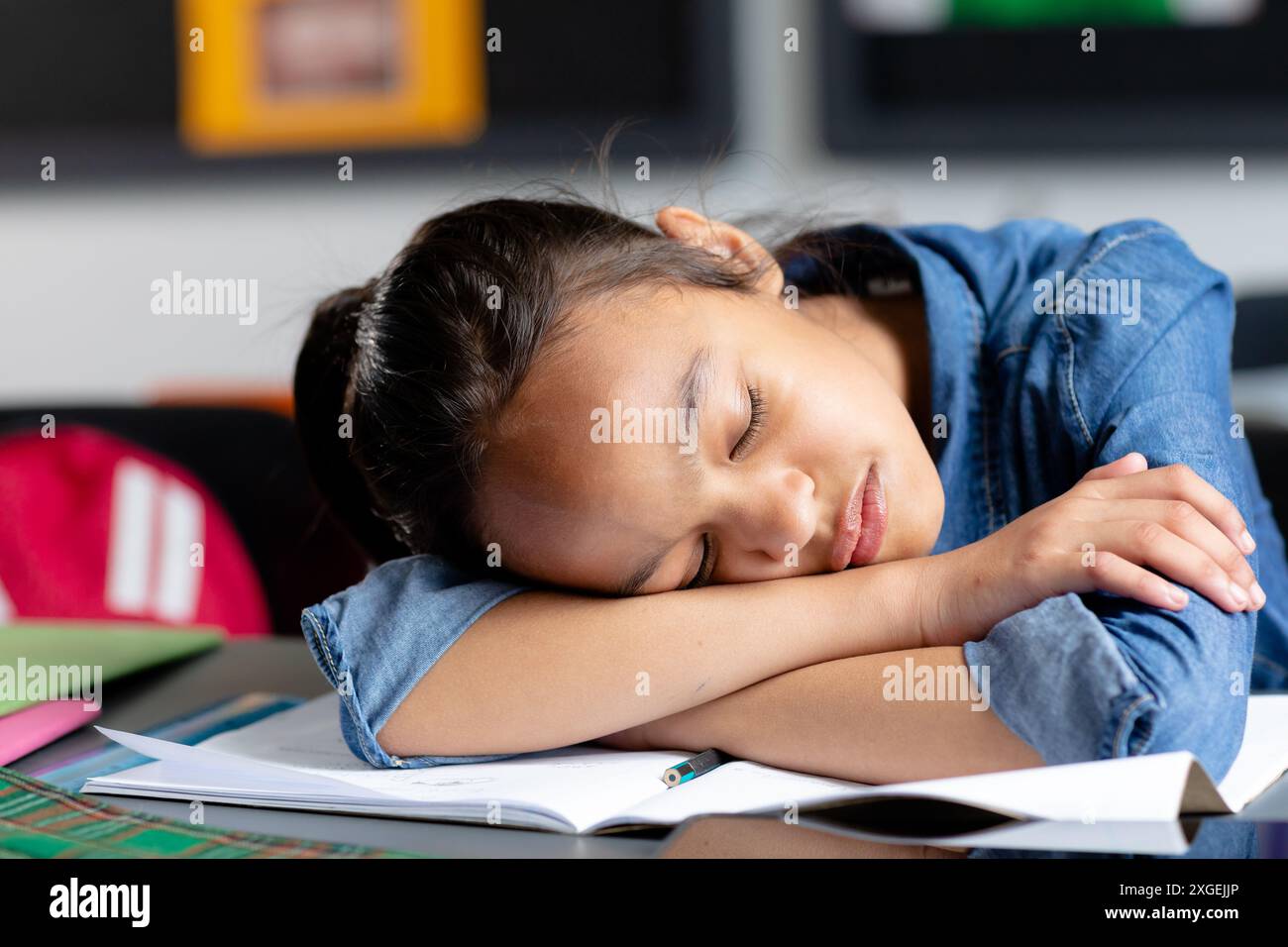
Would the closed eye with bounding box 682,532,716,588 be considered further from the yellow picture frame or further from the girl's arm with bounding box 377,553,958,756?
the yellow picture frame

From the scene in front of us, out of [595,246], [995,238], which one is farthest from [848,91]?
[595,246]

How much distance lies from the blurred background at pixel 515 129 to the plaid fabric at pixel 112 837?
1.08m

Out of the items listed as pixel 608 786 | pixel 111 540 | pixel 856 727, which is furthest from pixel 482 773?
pixel 111 540

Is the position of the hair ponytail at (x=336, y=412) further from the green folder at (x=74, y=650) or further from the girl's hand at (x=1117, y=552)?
the girl's hand at (x=1117, y=552)

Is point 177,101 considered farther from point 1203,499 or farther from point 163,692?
point 1203,499

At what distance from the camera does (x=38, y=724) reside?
28.4 inches

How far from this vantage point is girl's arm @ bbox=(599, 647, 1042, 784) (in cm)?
57

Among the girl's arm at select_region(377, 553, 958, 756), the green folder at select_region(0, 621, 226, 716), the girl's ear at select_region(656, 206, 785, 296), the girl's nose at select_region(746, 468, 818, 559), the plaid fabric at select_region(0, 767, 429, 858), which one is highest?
the girl's ear at select_region(656, 206, 785, 296)

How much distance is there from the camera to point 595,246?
0.77 meters

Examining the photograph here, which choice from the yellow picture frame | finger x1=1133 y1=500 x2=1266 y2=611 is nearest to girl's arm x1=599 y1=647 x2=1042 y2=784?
finger x1=1133 y1=500 x2=1266 y2=611

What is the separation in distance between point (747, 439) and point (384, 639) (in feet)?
0.73

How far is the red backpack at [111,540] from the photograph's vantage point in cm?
123

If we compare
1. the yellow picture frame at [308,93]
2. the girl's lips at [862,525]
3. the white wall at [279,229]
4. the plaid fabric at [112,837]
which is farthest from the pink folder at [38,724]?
the yellow picture frame at [308,93]

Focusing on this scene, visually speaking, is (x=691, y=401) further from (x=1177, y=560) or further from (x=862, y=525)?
(x=1177, y=560)
